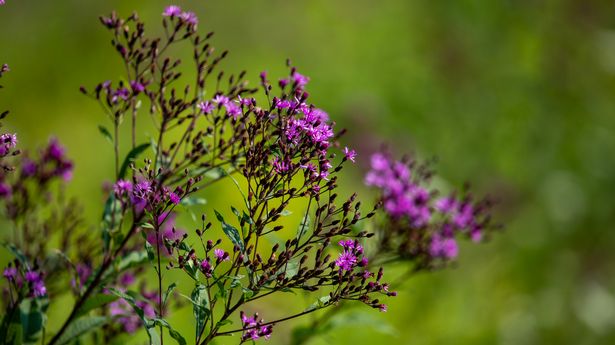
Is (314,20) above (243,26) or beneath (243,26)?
above

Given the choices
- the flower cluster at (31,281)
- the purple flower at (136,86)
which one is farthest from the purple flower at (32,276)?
the purple flower at (136,86)

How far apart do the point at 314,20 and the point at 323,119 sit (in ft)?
24.1

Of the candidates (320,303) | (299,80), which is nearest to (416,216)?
(299,80)

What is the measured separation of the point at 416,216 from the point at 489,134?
3.56 metres

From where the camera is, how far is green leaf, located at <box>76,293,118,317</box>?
1783 millimetres

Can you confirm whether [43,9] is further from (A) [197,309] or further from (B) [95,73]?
(A) [197,309]

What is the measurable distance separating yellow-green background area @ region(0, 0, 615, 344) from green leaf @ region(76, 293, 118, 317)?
8.11 ft

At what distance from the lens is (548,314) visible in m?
4.92

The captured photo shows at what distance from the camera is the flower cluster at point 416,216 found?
7.80 ft

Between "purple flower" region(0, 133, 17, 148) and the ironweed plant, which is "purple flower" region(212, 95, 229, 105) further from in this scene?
"purple flower" region(0, 133, 17, 148)

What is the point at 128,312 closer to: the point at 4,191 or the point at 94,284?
the point at 94,284

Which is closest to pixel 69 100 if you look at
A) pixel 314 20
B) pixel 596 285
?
pixel 314 20

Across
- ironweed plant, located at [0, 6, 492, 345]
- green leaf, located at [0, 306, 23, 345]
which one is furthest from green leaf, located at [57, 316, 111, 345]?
green leaf, located at [0, 306, 23, 345]

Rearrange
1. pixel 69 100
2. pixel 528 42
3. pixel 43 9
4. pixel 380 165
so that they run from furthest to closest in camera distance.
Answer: pixel 528 42 < pixel 43 9 < pixel 69 100 < pixel 380 165
